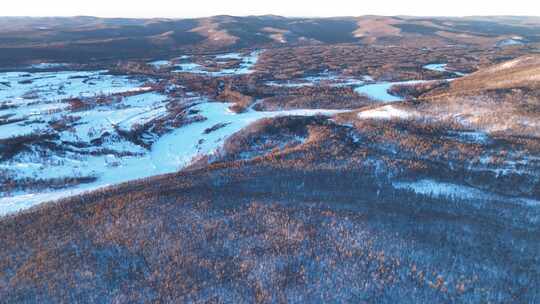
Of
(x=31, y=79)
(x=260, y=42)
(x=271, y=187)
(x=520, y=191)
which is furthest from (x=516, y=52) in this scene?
(x=31, y=79)

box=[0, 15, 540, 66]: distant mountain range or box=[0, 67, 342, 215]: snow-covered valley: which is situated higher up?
box=[0, 15, 540, 66]: distant mountain range

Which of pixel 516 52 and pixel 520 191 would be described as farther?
pixel 516 52

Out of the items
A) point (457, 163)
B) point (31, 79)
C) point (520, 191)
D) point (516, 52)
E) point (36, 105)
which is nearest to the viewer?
point (520, 191)

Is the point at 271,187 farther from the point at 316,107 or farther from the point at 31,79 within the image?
the point at 31,79

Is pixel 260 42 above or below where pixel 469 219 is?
above

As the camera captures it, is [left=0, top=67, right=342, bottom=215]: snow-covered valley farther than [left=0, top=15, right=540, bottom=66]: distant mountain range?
No

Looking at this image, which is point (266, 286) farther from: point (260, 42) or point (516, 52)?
point (260, 42)

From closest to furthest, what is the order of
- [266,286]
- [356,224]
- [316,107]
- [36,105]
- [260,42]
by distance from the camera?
[266,286] → [356,224] → [316,107] → [36,105] → [260,42]

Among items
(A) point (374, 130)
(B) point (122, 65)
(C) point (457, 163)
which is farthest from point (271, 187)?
(B) point (122, 65)

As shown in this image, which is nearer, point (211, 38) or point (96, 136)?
point (96, 136)

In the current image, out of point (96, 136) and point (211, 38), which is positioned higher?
point (211, 38)

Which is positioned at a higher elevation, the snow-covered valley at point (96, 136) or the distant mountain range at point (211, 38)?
the distant mountain range at point (211, 38)
